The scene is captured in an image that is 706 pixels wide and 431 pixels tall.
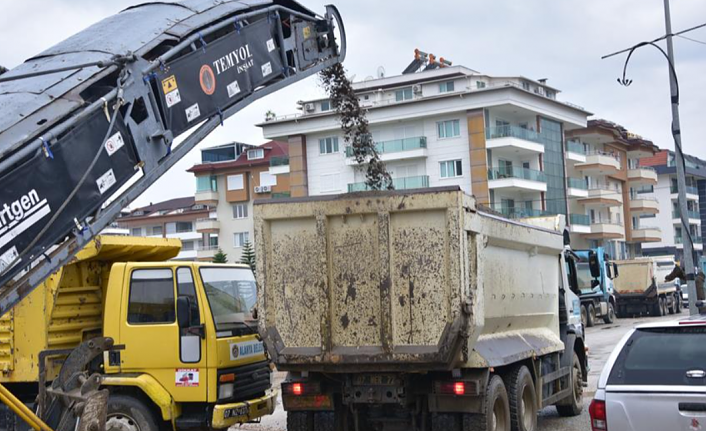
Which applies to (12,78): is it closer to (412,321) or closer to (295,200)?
(295,200)

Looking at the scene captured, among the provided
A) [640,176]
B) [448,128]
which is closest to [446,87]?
[448,128]

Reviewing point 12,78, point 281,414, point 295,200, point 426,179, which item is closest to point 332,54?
point 295,200

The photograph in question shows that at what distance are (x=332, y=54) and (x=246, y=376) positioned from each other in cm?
363

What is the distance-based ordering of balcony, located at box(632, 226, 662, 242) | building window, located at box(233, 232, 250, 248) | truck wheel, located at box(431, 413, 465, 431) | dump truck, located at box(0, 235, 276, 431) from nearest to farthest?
truck wheel, located at box(431, 413, 465, 431)
dump truck, located at box(0, 235, 276, 431)
building window, located at box(233, 232, 250, 248)
balcony, located at box(632, 226, 662, 242)

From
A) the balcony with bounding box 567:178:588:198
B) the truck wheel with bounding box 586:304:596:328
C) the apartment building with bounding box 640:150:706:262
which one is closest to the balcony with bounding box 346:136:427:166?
the balcony with bounding box 567:178:588:198

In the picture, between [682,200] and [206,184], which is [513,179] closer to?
[206,184]

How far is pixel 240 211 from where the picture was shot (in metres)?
79.5

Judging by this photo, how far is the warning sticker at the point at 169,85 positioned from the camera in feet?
21.3

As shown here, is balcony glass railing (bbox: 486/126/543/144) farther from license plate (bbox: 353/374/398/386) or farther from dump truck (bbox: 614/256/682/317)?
license plate (bbox: 353/374/398/386)

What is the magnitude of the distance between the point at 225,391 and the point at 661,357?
4596 mm

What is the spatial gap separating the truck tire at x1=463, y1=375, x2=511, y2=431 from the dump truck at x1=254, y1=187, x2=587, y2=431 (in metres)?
0.01

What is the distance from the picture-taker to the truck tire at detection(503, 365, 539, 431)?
375 inches

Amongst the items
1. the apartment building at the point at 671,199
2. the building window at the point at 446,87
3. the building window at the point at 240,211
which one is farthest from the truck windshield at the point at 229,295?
the apartment building at the point at 671,199

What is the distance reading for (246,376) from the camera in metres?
9.83
